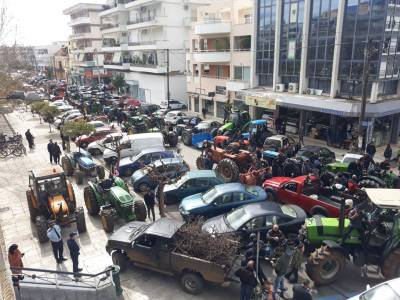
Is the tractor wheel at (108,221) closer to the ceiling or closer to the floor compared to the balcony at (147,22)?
closer to the floor

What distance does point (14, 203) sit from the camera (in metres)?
15.1

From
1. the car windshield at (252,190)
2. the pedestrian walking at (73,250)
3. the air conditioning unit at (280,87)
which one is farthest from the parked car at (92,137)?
the pedestrian walking at (73,250)

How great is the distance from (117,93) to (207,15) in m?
25.3

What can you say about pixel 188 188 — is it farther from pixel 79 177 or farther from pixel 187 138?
pixel 187 138

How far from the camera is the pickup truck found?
28.5 ft

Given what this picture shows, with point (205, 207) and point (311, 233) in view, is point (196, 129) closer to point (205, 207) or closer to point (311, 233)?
point (205, 207)

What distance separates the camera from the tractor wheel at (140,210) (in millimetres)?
12641

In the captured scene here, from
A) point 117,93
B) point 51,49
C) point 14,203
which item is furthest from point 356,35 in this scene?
point 51,49

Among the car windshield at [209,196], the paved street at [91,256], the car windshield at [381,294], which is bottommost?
the paved street at [91,256]

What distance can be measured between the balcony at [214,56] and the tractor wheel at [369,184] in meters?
20.8

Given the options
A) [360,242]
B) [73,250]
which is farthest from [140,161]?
[360,242]

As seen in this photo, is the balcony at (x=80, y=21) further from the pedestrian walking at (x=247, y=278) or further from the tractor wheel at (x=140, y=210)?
the pedestrian walking at (x=247, y=278)

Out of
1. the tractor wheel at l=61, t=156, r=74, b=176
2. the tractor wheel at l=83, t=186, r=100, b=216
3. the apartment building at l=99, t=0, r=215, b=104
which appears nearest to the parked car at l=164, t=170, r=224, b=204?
the tractor wheel at l=83, t=186, r=100, b=216

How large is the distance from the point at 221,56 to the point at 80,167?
18255 millimetres
